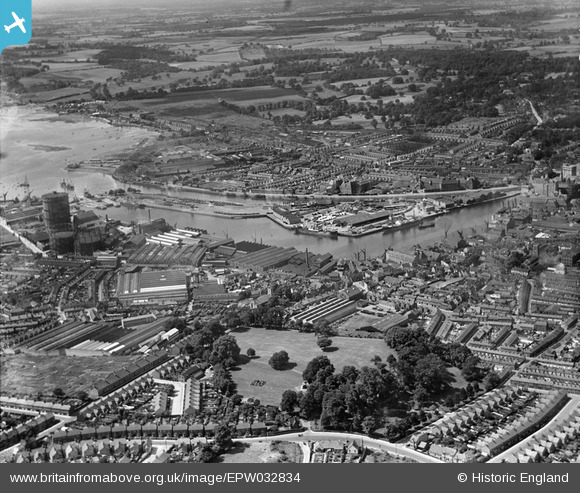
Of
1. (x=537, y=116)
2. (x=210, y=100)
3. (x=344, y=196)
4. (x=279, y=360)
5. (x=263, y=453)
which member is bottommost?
(x=263, y=453)

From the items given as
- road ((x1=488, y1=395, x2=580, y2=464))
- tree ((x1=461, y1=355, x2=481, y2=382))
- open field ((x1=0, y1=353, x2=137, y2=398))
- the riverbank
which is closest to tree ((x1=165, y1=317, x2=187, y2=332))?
open field ((x1=0, y1=353, x2=137, y2=398))

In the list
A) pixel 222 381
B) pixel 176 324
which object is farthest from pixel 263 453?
pixel 176 324

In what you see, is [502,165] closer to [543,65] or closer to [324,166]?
[324,166]

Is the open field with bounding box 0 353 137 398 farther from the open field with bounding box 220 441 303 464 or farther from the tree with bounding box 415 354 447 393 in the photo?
the tree with bounding box 415 354 447 393

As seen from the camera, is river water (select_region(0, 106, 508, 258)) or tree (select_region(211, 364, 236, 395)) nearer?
tree (select_region(211, 364, 236, 395))

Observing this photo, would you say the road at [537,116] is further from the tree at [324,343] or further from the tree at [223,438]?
the tree at [223,438]

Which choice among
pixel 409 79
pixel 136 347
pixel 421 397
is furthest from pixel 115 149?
pixel 421 397

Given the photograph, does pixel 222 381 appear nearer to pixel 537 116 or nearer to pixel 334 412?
pixel 334 412
